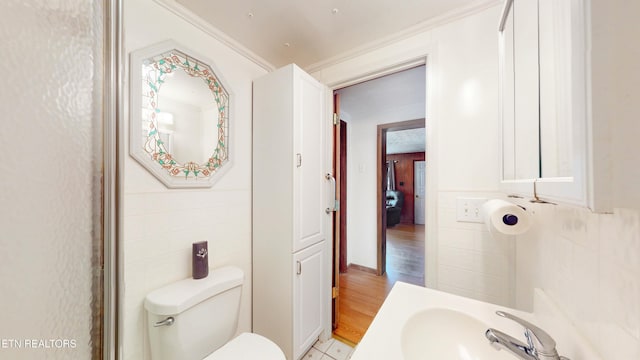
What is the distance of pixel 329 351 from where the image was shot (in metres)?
1.47

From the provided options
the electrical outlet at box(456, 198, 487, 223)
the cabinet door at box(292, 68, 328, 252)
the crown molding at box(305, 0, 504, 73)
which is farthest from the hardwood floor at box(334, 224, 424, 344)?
the crown molding at box(305, 0, 504, 73)

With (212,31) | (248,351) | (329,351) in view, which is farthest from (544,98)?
(329,351)

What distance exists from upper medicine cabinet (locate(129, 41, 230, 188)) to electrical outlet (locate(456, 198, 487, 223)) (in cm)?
139

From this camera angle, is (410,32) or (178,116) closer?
(178,116)

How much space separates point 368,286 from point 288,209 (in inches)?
65.9

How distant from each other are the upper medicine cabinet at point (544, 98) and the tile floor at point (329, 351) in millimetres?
1515

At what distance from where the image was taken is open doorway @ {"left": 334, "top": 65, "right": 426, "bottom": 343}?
2.09 meters

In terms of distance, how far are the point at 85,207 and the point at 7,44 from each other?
0.30 meters

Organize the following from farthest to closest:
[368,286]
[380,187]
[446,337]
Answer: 1. [380,187]
2. [368,286]
3. [446,337]

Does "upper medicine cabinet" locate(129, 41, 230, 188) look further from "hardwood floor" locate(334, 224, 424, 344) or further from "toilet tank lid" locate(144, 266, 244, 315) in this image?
"hardwood floor" locate(334, 224, 424, 344)

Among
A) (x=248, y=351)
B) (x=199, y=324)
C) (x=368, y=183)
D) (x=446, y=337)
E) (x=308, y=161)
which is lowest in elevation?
(x=248, y=351)

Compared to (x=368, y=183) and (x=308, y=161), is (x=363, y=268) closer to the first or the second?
(x=368, y=183)

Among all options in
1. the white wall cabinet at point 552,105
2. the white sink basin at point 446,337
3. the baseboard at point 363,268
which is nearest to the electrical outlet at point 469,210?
the white wall cabinet at point 552,105

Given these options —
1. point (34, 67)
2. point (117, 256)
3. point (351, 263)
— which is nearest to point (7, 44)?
point (34, 67)
